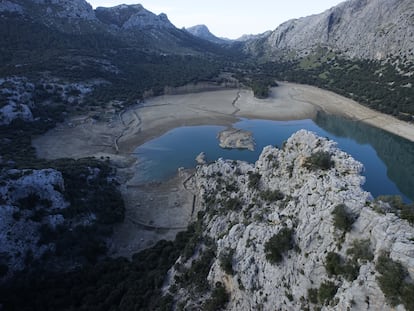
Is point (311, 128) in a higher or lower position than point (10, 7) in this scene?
lower

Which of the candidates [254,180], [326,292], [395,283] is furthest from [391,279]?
[254,180]

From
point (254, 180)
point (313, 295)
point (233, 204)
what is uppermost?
point (313, 295)

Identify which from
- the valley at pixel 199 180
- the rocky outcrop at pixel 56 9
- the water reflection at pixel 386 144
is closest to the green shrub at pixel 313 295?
the valley at pixel 199 180

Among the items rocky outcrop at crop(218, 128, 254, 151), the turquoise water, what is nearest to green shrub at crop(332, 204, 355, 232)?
the turquoise water

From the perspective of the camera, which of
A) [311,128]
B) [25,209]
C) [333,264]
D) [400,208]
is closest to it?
[333,264]

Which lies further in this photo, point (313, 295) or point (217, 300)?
point (217, 300)

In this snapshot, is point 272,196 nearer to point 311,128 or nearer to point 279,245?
point 279,245

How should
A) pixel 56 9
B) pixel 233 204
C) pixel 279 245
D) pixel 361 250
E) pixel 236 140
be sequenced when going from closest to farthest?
1. pixel 361 250
2. pixel 279 245
3. pixel 233 204
4. pixel 236 140
5. pixel 56 9

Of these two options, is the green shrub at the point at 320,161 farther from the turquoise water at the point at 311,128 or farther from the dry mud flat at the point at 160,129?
the turquoise water at the point at 311,128
